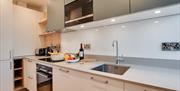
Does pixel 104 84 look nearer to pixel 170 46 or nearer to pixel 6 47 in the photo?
pixel 170 46

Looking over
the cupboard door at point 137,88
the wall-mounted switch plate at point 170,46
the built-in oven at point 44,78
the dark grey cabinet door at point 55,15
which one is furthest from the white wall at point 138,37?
the built-in oven at point 44,78

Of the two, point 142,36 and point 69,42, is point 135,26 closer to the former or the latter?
point 142,36

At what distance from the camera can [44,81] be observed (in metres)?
1.81

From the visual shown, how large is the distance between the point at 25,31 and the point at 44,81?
135 centimetres

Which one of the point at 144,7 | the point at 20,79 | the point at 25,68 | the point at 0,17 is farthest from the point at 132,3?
the point at 20,79

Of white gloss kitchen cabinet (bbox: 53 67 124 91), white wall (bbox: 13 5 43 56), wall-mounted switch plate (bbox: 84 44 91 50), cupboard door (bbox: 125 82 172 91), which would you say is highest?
white wall (bbox: 13 5 43 56)

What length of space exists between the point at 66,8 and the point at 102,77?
131 centimetres

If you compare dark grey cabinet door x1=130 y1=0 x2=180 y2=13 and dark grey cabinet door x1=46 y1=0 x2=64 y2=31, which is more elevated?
dark grey cabinet door x1=46 y1=0 x2=64 y2=31

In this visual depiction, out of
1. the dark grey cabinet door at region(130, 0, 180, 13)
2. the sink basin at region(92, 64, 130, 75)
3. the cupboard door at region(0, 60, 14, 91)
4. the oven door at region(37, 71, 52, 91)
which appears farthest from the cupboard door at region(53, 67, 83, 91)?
the cupboard door at region(0, 60, 14, 91)

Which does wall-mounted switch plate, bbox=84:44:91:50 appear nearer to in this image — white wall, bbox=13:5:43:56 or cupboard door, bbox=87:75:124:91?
cupboard door, bbox=87:75:124:91

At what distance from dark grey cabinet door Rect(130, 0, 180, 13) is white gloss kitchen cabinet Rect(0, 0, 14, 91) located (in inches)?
85.4

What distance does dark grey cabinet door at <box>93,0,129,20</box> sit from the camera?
1.13 meters

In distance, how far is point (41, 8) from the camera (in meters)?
3.24

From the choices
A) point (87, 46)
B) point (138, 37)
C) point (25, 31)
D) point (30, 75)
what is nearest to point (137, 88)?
point (138, 37)
